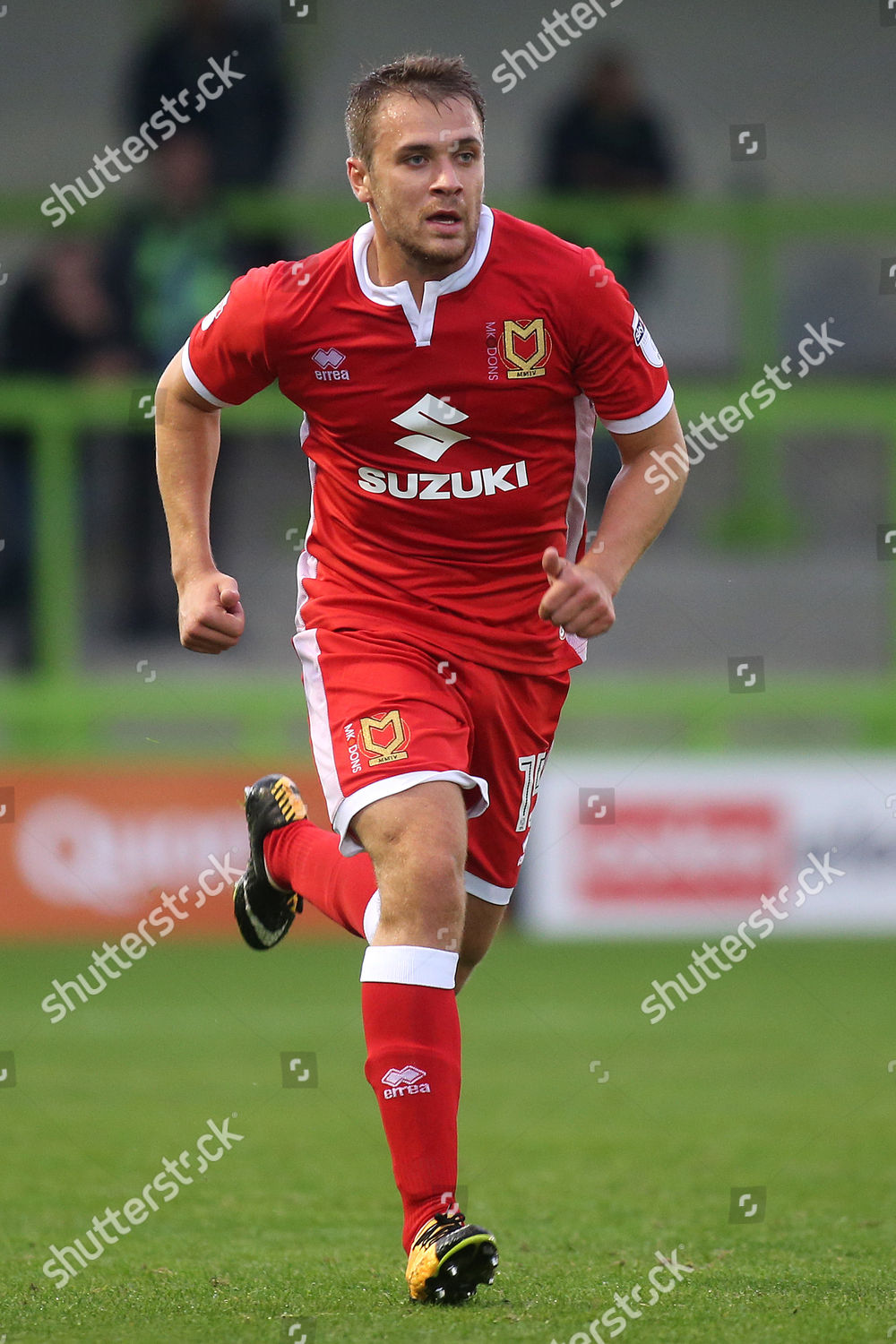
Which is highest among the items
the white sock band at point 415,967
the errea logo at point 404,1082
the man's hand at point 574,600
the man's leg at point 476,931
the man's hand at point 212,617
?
the man's hand at point 574,600

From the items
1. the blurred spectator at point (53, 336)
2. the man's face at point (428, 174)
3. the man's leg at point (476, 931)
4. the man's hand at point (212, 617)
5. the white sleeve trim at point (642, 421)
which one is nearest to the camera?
the man's face at point (428, 174)

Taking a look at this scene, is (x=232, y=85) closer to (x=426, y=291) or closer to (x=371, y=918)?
(x=426, y=291)

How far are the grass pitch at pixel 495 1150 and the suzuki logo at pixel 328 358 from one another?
176 centimetres

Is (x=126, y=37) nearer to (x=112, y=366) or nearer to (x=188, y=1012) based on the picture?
(x=112, y=366)

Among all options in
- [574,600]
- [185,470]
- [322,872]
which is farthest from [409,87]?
[322,872]

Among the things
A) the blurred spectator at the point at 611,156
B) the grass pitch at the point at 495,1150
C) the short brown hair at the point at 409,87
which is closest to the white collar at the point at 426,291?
the short brown hair at the point at 409,87

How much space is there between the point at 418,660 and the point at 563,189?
373 inches

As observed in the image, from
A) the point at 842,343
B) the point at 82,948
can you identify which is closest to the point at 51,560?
the point at 82,948

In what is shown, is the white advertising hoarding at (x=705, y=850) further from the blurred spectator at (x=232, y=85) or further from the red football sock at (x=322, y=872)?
the red football sock at (x=322, y=872)

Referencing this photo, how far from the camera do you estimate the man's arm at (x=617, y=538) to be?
3.51 meters

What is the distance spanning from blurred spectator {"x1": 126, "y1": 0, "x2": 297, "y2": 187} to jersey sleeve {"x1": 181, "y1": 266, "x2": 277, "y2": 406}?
805cm

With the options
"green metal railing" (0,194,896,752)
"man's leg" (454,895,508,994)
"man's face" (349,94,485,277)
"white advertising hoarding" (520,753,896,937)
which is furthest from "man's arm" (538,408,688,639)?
"green metal railing" (0,194,896,752)

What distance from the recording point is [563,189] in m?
12.7

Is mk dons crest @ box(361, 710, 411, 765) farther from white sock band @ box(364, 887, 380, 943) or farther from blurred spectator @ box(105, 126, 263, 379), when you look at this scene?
blurred spectator @ box(105, 126, 263, 379)
